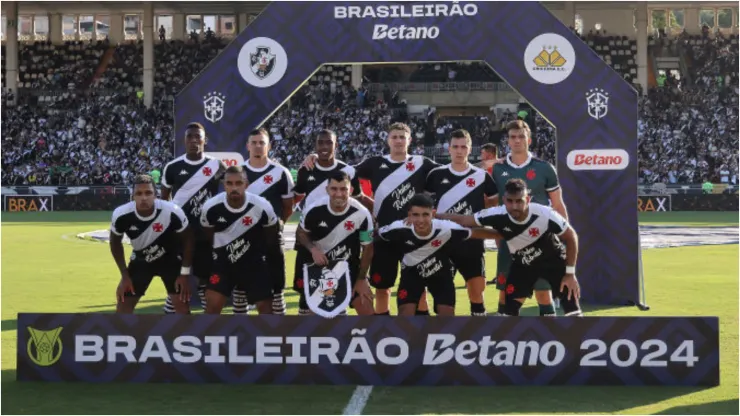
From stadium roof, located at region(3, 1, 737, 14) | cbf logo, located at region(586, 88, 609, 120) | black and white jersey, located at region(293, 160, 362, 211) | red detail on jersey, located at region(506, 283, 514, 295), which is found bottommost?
red detail on jersey, located at region(506, 283, 514, 295)

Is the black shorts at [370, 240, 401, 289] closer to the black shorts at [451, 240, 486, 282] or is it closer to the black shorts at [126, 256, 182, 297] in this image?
the black shorts at [451, 240, 486, 282]

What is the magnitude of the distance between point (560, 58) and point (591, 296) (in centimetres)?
312

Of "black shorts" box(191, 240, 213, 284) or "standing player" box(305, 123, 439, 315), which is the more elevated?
"standing player" box(305, 123, 439, 315)

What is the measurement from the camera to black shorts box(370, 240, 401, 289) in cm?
1005

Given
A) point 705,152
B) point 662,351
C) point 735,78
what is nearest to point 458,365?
point 662,351

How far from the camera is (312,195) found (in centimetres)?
1055

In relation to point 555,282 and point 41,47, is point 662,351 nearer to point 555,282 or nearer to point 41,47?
point 555,282

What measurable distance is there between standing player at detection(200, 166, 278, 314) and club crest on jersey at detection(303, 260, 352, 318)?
64 centimetres

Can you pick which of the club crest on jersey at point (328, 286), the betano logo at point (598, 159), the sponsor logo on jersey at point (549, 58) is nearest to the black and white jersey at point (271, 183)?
the club crest on jersey at point (328, 286)

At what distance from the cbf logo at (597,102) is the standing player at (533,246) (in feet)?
12.6

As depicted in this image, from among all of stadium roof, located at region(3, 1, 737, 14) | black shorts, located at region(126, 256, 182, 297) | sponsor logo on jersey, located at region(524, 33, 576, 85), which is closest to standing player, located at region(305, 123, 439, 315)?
black shorts, located at region(126, 256, 182, 297)

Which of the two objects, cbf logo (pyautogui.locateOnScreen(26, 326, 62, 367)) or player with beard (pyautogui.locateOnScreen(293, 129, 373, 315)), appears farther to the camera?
player with beard (pyautogui.locateOnScreen(293, 129, 373, 315))

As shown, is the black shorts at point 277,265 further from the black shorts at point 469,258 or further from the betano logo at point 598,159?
the betano logo at point 598,159

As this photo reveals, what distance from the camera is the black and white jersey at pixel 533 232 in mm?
9336
